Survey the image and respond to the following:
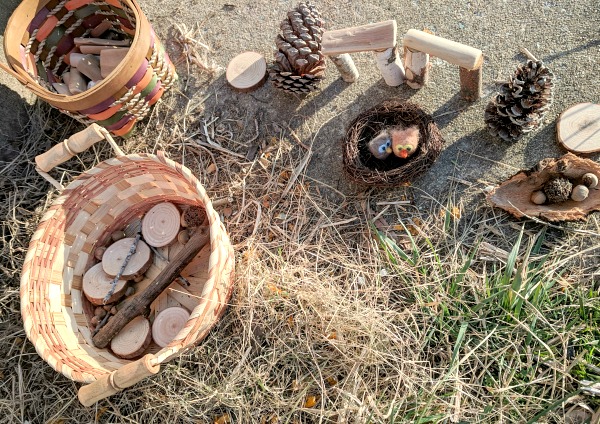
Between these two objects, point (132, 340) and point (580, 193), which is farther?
point (132, 340)

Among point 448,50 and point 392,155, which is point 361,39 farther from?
point 392,155

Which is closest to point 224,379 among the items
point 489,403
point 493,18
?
point 489,403

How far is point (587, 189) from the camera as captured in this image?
1646 mm

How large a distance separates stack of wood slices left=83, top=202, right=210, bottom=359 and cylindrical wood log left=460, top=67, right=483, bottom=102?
115 centimetres

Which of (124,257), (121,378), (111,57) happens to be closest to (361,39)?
(111,57)

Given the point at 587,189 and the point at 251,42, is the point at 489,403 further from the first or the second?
the point at 251,42

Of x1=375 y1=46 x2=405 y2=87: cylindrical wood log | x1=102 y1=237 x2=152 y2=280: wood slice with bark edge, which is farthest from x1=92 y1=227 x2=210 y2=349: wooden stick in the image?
x1=375 y1=46 x2=405 y2=87: cylindrical wood log

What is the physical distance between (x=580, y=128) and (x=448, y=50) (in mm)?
616

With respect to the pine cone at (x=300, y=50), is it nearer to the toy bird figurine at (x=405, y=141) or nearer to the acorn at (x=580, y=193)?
the toy bird figurine at (x=405, y=141)

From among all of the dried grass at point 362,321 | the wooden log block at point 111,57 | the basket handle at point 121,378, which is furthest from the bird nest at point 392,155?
the wooden log block at point 111,57

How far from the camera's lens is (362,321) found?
1.66m

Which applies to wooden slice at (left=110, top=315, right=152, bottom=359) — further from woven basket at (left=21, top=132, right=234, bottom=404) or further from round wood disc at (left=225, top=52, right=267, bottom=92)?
round wood disc at (left=225, top=52, right=267, bottom=92)

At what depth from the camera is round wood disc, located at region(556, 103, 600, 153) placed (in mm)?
1770

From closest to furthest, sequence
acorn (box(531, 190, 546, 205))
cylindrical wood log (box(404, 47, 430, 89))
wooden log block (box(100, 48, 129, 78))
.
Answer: acorn (box(531, 190, 546, 205))
cylindrical wood log (box(404, 47, 430, 89))
wooden log block (box(100, 48, 129, 78))
